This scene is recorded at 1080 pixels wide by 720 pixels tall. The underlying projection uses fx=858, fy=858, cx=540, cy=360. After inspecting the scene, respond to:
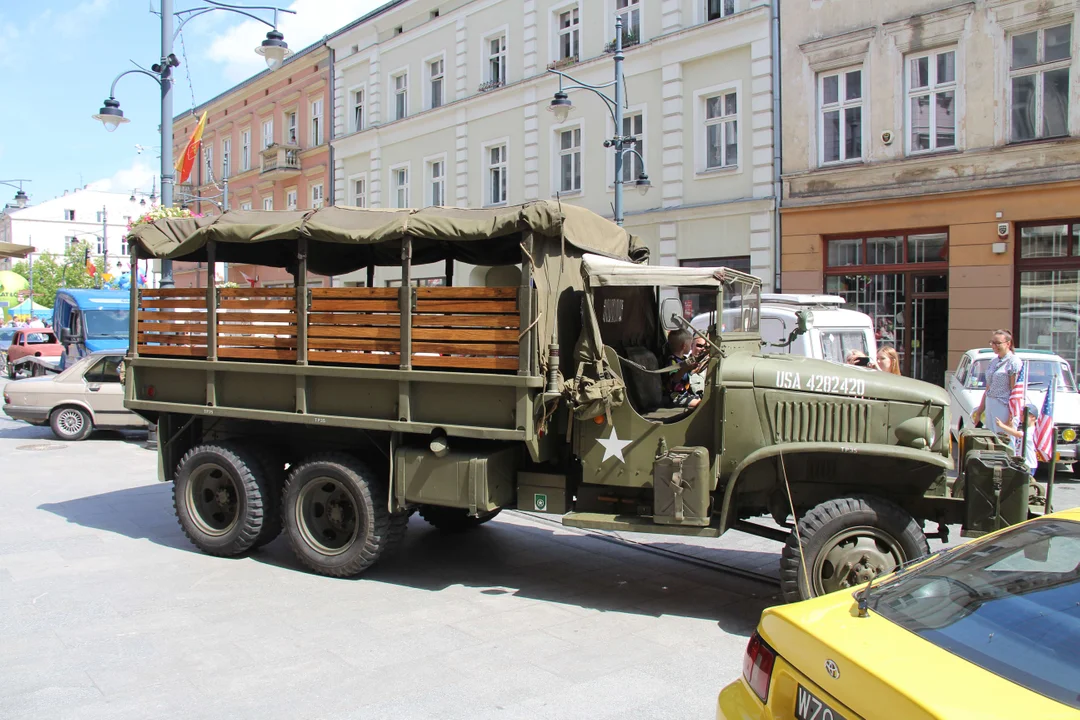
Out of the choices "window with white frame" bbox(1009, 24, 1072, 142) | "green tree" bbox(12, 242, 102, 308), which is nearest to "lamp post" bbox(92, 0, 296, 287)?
"window with white frame" bbox(1009, 24, 1072, 142)

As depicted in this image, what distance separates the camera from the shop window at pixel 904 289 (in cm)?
1672

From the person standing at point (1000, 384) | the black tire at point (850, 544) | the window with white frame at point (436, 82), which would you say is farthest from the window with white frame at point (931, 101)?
the window with white frame at point (436, 82)

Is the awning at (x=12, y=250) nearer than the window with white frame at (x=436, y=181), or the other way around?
the awning at (x=12, y=250)

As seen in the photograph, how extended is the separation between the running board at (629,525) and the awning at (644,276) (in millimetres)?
1685

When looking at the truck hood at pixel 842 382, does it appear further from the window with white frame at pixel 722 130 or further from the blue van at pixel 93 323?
the blue van at pixel 93 323

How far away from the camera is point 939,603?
9.89 feet

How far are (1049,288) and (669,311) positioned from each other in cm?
1138

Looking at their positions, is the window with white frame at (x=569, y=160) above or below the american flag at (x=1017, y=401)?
above

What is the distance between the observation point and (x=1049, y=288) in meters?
15.5

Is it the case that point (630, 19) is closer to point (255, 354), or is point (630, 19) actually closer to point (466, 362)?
point (255, 354)

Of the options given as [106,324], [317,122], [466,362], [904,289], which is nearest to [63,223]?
[317,122]

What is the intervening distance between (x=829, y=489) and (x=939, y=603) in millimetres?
2983

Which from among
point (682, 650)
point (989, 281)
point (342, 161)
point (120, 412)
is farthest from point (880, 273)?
point (342, 161)

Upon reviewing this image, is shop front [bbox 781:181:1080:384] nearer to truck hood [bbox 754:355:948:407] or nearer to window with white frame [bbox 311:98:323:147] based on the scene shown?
truck hood [bbox 754:355:948:407]
